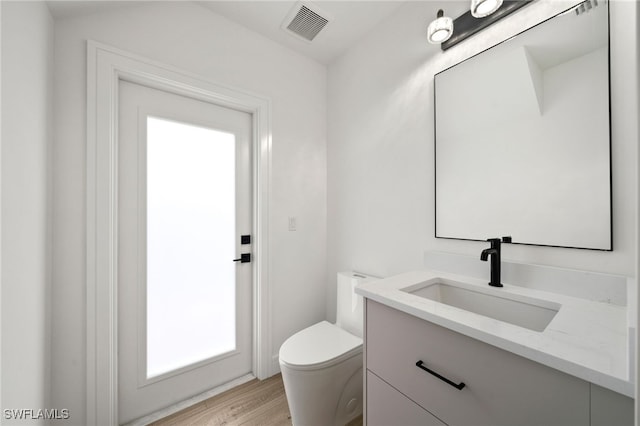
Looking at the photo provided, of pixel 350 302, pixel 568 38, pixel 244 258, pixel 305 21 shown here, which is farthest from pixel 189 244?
pixel 568 38

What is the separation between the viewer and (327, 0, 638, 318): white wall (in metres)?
0.86

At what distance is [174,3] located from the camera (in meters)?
1.47

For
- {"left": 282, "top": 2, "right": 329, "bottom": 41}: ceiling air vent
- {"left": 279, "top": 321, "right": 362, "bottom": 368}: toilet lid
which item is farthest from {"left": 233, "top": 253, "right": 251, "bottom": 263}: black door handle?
{"left": 282, "top": 2, "right": 329, "bottom": 41}: ceiling air vent

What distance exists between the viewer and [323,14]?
1608mm

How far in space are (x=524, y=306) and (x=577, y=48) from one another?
998 mm

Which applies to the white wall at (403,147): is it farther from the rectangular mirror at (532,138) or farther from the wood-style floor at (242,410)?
the wood-style floor at (242,410)

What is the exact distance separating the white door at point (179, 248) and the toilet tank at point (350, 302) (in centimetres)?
68

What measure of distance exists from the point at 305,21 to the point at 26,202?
1743 mm

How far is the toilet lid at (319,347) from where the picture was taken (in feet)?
4.07

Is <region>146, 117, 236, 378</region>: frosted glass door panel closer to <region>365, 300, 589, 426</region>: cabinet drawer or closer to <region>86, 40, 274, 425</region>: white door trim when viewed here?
<region>86, 40, 274, 425</region>: white door trim

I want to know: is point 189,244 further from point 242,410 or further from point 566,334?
point 566,334

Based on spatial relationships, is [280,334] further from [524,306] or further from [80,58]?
[80,58]

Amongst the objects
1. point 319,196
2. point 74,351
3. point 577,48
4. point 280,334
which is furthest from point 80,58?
point 577,48

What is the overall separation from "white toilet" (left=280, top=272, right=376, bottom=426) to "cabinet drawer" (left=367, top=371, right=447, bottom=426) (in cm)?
30
